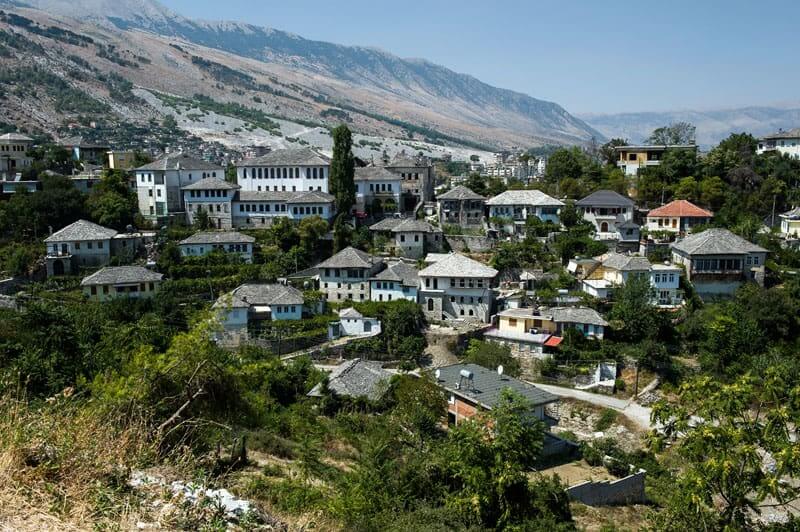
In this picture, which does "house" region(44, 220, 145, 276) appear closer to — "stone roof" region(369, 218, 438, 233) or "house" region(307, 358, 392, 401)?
"stone roof" region(369, 218, 438, 233)

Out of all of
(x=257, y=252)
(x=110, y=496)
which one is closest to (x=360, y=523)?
(x=110, y=496)

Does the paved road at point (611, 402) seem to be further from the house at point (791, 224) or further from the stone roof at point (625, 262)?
the house at point (791, 224)

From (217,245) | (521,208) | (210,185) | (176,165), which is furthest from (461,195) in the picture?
(176,165)

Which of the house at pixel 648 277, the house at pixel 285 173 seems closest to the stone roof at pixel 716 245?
the house at pixel 648 277

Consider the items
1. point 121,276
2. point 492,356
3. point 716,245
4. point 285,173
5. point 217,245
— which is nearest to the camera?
point 492,356

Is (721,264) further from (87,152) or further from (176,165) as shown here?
(87,152)

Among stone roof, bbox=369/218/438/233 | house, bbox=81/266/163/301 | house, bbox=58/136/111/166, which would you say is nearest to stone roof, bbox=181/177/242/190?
stone roof, bbox=369/218/438/233
